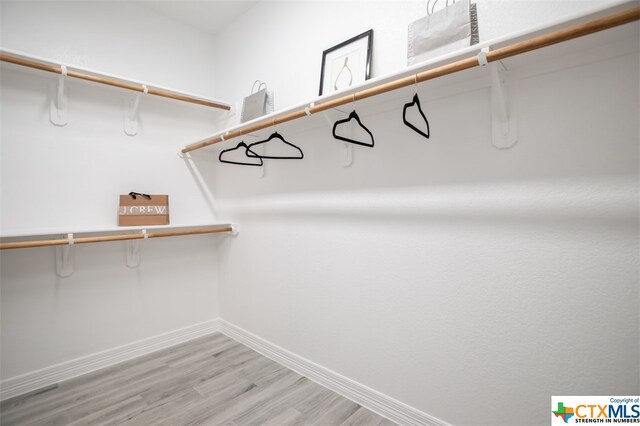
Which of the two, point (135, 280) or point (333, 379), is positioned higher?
point (135, 280)

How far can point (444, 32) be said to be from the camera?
45.9 inches

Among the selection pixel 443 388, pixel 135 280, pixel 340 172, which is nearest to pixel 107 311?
pixel 135 280

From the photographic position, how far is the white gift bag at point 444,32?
1120mm

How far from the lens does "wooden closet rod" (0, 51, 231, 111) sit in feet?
5.14

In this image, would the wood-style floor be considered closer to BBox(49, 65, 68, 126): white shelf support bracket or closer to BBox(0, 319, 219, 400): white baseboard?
BBox(0, 319, 219, 400): white baseboard

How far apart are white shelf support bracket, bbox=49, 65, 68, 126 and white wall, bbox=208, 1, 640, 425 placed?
50.8 inches

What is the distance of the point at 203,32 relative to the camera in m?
2.56

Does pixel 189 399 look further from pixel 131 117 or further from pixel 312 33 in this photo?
pixel 312 33

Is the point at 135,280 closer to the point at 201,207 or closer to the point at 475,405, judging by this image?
the point at 201,207

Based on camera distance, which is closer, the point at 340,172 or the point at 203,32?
the point at 340,172

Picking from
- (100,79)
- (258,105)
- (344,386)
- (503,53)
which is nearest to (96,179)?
(100,79)

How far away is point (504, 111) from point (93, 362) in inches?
104

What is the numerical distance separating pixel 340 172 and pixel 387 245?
476mm

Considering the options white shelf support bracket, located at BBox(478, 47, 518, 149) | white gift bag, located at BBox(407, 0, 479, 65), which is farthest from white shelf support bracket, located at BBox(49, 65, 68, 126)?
white shelf support bracket, located at BBox(478, 47, 518, 149)
